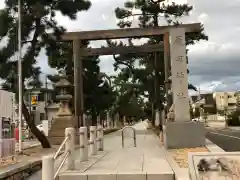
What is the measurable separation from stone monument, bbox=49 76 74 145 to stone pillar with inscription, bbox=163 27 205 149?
28.9ft

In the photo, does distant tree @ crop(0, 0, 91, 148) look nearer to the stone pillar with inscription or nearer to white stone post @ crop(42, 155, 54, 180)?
the stone pillar with inscription

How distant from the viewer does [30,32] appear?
20.0m

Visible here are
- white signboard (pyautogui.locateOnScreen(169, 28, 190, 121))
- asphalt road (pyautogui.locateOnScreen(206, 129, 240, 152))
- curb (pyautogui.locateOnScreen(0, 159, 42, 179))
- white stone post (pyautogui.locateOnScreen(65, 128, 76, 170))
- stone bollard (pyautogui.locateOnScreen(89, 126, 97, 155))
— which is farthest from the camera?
asphalt road (pyautogui.locateOnScreen(206, 129, 240, 152))

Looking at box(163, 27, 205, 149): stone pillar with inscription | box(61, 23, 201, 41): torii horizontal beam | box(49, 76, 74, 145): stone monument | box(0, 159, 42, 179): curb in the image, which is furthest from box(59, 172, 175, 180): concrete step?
box(61, 23, 201, 41): torii horizontal beam

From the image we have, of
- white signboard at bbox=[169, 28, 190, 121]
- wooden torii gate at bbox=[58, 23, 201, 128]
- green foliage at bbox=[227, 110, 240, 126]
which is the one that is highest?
wooden torii gate at bbox=[58, 23, 201, 128]

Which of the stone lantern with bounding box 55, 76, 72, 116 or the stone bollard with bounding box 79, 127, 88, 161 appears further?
the stone lantern with bounding box 55, 76, 72, 116

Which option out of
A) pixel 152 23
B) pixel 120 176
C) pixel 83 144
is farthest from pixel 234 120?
pixel 120 176

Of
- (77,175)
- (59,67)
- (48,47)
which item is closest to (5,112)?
(77,175)

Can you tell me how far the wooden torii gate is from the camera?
2303 centimetres

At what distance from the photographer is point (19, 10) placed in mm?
18766

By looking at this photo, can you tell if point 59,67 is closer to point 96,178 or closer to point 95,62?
point 95,62

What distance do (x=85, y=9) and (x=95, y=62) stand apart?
16.3 metres

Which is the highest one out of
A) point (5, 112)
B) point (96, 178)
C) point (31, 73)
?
point (31, 73)

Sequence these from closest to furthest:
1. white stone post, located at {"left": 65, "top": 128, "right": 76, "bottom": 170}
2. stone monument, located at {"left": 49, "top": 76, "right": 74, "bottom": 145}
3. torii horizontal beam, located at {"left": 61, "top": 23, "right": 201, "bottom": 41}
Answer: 1. white stone post, located at {"left": 65, "top": 128, "right": 76, "bottom": 170}
2. torii horizontal beam, located at {"left": 61, "top": 23, "right": 201, "bottom": 41}
3. stone monument, located at {"left": 49, "top": 76, "right": 74, "bottom": 145}
